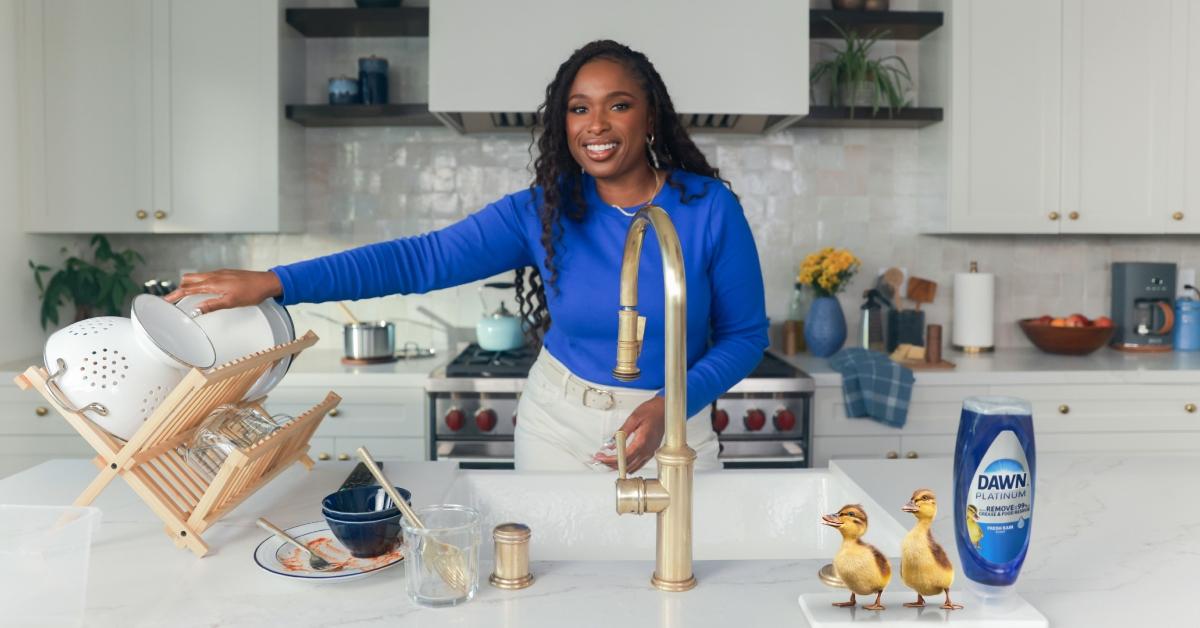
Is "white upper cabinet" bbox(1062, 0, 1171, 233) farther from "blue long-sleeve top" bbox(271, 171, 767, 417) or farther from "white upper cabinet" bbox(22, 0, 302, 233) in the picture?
"white upper cabinet" bbox(22, 0, 302, 233)

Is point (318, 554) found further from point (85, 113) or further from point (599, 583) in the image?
point (85, 113)

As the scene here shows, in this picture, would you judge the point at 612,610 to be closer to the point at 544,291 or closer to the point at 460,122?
the point at 544,291

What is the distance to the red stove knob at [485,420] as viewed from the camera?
120 inches

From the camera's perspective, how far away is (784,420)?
310 cm

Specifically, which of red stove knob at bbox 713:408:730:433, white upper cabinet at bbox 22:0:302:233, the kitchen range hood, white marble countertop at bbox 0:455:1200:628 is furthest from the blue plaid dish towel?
white upper cabinet at bbox 22:0:302:233

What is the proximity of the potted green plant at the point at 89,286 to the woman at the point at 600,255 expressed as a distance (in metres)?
1.95

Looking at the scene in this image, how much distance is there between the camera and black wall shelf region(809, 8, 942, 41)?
3.44 meters

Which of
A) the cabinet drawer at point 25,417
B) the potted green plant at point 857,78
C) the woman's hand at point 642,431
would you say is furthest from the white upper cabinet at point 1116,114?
the cabinet drawer at point 25,417

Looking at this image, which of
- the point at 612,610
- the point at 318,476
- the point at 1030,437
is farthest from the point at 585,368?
the point at 1030,437

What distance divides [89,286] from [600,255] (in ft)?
7.48

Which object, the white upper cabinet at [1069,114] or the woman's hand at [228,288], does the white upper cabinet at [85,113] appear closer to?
the woman's hand at [228,288]

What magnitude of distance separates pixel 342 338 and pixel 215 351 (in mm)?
2211

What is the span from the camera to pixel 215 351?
1.54m

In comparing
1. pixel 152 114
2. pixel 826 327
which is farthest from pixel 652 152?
pixel 152 114
